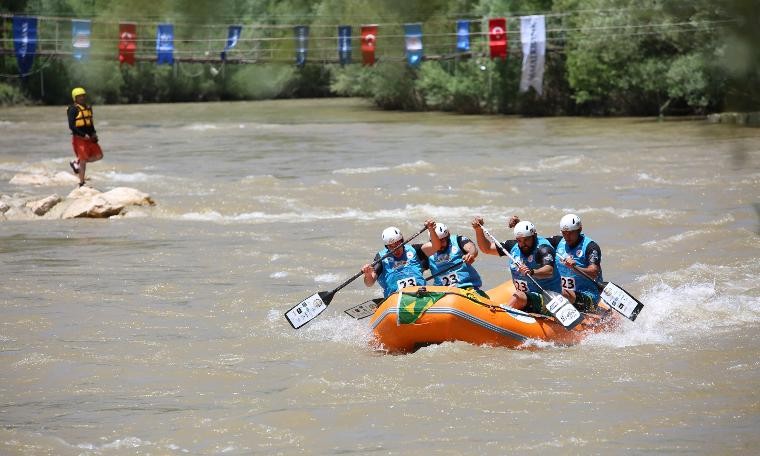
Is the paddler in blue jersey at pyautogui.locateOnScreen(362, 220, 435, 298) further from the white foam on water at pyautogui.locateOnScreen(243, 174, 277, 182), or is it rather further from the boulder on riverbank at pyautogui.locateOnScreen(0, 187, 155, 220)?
the white foam on water at pyautogui.locateOnScreen(243, 174, 277, 182)

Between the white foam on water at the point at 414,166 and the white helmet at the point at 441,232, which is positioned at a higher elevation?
the white helmet at the point at 441,232

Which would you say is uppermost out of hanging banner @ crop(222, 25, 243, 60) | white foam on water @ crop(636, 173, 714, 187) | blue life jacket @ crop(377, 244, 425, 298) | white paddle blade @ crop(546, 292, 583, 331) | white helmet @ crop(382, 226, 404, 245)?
hanging banner @ crop(222, 25, 243, 60)

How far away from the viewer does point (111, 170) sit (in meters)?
23.7

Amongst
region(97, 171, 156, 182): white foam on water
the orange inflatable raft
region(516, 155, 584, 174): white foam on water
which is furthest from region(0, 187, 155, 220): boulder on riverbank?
the orange inflatable raft

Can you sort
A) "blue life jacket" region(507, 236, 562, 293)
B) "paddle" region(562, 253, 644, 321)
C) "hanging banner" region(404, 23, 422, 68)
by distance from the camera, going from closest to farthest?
"hanging banner" region(404, 23, 422, 68)
"paddle" region(562, 253, 644, 321)
"blue life jacket" region(507, 236, 562, 293)

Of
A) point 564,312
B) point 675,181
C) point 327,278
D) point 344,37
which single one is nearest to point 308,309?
point 564,312

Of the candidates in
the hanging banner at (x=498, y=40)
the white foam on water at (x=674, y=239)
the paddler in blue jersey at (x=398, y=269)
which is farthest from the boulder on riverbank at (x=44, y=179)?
the hanging banner at (x=498, y=40)

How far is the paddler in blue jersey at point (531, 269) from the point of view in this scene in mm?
8984

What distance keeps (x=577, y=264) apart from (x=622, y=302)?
Result: 1.97 ft

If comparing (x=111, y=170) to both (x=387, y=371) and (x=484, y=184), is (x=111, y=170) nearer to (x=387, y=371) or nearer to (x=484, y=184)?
(x=484, y=184)

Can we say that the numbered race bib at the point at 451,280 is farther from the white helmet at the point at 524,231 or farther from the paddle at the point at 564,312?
the paddle at the point at 564,312

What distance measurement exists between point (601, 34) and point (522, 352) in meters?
26.7

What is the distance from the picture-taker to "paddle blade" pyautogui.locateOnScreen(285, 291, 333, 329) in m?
9.35

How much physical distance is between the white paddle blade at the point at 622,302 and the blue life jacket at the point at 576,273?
10.5 inches
